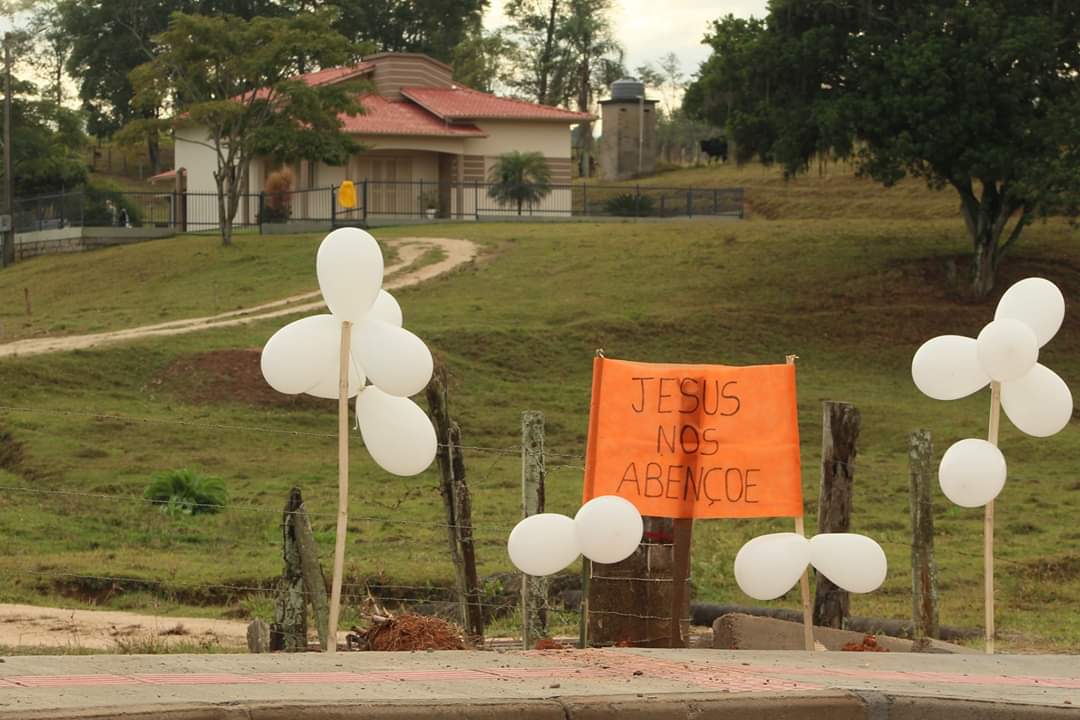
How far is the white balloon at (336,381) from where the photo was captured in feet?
24.7

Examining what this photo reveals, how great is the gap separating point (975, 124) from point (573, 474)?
13059 millimetres

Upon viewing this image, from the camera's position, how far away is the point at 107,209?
47562mm

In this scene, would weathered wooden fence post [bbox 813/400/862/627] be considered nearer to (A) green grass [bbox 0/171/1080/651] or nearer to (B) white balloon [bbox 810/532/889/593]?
(B) white balloon [bbox 810/532/889/593]

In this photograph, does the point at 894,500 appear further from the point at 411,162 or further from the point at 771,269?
the point at 411,162

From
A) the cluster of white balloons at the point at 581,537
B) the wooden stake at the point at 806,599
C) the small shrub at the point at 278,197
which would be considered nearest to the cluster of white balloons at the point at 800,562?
the wooden stake at the point at 806,599

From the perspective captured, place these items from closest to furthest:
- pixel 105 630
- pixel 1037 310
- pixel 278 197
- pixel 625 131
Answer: pixel 1037 310, pixel 105 630, pixel 278 197, pixel 625 131

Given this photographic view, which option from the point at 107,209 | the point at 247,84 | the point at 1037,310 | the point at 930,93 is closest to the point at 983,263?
the point at 930,93

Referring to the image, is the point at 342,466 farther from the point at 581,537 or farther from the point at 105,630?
the point at 105,630

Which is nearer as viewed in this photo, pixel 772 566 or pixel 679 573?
pixel 772 566

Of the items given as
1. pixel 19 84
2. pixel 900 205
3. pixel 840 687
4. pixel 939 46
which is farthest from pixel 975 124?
pixel 19 84

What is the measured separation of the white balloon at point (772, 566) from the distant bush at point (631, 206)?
4060 centimetres

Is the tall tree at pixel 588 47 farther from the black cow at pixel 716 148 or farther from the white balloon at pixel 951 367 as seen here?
the white balloon at pixel 951 367

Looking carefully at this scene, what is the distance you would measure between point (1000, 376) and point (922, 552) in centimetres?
150

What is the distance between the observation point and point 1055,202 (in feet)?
91.0
